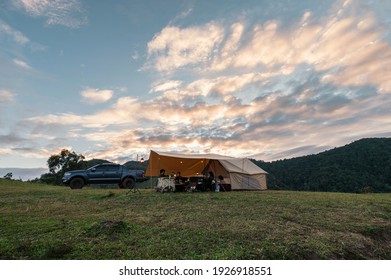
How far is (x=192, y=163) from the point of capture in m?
19.7

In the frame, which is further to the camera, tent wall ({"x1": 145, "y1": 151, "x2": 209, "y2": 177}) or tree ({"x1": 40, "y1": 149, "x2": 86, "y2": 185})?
tree ({"x1": 40, "y1": 149, "x2": 86, "y2": 185})

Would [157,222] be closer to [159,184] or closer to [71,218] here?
[71,218]

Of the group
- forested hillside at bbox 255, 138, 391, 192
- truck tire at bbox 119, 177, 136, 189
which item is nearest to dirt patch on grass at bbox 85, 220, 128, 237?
truck tire at bbox 119, 177, 136, 189

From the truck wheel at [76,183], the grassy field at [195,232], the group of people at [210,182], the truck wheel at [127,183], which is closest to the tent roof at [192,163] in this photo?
the group of people at [210,182]

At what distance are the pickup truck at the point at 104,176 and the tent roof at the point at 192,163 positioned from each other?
1.08 meters

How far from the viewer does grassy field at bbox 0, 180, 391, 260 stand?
4.73 m

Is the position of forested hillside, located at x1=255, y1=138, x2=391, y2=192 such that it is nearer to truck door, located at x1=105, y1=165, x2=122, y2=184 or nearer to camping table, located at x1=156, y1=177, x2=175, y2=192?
camping table, located at x1=156, y1=177, x2=175, y2=192

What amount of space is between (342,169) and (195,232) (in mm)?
45336

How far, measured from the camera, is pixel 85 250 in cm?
473

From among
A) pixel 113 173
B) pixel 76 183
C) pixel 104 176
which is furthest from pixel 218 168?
pixel 76 183

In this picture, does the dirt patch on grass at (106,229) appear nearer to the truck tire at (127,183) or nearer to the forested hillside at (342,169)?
the truck tire at (127,183)

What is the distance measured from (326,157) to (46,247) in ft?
179

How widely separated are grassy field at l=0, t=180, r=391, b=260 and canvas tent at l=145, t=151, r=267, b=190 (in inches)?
327
